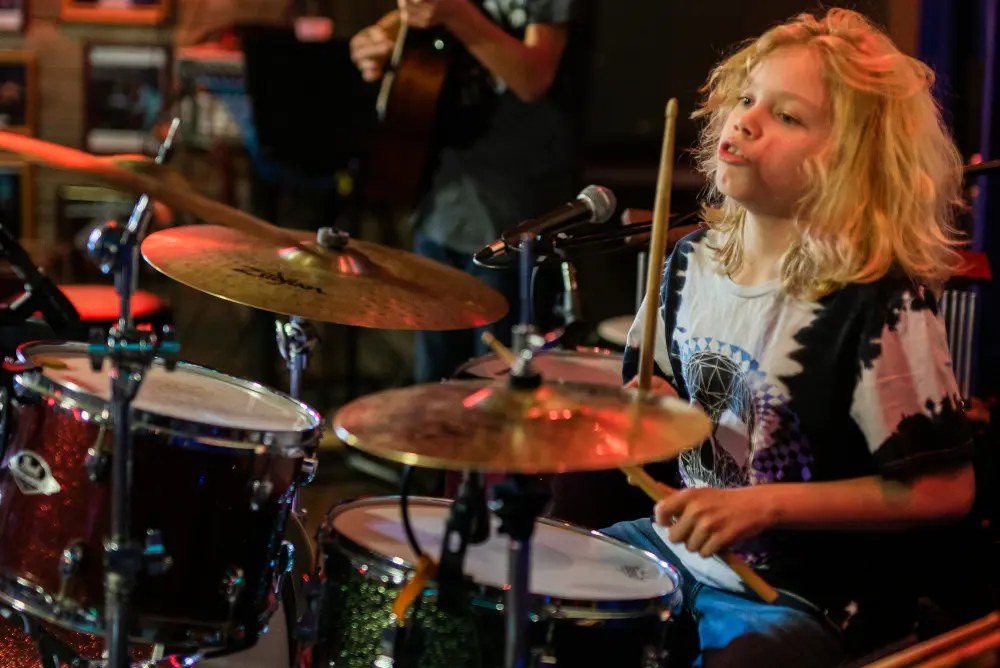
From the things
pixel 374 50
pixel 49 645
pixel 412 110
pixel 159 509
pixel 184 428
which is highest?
pixel 374 50

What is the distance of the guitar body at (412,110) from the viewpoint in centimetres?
239

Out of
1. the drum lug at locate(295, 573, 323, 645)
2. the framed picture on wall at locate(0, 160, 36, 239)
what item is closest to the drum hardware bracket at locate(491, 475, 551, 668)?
the drum lug at locate(295, 573, 323, 645)

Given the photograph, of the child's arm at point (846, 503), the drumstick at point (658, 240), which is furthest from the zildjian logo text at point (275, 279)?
the child's arm at point (846, 503)

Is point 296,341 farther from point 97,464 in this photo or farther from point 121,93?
point 121,93

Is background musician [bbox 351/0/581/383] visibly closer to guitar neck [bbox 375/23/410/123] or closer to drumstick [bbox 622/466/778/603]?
guitar neck [bbox 375/23/410/123]

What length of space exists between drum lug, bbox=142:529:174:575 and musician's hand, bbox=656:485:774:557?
0.59 metres

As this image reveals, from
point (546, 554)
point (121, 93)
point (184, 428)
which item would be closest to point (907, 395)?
point (546, 554)

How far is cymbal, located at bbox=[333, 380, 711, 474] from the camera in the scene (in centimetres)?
100

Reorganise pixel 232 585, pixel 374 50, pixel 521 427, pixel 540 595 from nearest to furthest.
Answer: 1. pixel 521 427
2. pixel 540 595
3. pixel 232 585
4. pixel 374 50

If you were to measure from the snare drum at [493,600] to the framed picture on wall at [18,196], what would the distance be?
366 cm

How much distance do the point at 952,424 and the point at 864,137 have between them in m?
0.35

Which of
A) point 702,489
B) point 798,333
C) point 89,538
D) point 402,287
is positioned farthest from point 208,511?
point 798,333

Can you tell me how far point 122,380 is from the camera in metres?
1.25

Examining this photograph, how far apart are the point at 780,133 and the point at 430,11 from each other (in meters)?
1.01
